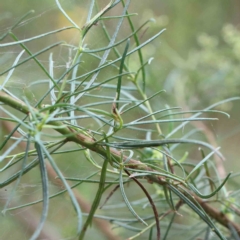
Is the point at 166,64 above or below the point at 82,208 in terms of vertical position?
above

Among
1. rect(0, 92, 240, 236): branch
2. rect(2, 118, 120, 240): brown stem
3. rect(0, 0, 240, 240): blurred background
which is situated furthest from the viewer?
rect(2, 118, 120, 240): brown stem

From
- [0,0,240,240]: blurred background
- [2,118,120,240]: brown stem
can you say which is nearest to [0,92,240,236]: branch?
[0,0,240,240]: blurred background

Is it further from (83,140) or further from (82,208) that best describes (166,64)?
(83,140)

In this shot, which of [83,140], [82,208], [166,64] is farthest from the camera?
[166,64]

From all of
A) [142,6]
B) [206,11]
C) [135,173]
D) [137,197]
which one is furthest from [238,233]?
[206,11]

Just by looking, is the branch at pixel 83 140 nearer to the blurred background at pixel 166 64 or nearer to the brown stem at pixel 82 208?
the blurred background at pixel 166 64

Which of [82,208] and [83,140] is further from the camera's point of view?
[82,208]

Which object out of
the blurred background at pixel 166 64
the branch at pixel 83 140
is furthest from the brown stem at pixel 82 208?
the branch at pixel 83 140

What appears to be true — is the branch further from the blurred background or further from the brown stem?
the brown stem

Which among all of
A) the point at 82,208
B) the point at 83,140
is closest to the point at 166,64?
the point at 82,208
